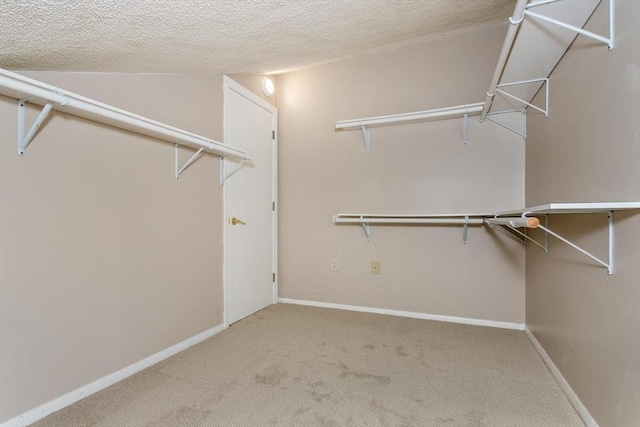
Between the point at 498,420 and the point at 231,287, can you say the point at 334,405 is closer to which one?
the point at 498,420

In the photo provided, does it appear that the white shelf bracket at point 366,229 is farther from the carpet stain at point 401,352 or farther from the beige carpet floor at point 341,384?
the carpet stain at point 401,352

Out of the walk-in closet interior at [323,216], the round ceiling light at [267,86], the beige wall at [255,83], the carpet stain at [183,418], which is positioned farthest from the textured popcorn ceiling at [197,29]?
the carpet stain at [183,418]

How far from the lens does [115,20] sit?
1055 mm

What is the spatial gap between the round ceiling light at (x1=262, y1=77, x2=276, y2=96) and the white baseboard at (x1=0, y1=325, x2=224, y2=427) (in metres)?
2.26

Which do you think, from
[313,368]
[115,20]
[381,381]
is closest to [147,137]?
[115,20]

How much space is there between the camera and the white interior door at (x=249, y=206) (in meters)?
2.56

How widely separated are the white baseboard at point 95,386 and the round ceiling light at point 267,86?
7.42ft

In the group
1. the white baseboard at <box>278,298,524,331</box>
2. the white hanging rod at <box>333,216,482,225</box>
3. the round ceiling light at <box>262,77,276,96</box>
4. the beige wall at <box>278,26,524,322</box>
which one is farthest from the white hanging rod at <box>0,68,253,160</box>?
the white baseboard at <box>278,298,524,331</box>

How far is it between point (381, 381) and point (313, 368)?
40 cm

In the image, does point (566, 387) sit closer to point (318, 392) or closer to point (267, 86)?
point (318, 392)

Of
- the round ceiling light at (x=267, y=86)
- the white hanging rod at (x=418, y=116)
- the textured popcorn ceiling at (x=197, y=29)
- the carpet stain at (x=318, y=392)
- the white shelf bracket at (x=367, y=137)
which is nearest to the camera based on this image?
the textured popcorn ceiling at (x=197, y=29)

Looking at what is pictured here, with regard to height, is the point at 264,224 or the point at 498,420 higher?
the point at 264,224

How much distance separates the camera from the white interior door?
8.39ft

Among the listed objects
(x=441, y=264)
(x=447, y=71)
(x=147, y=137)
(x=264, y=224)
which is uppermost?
(x=447, y=71)
